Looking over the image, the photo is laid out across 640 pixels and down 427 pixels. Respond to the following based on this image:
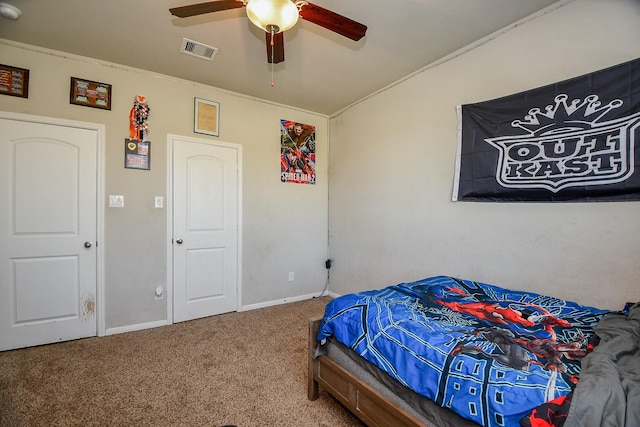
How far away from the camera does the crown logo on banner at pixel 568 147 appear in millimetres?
1697

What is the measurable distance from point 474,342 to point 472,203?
149cm

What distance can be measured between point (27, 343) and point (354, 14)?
3.89 metres

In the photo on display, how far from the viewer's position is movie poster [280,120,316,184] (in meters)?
3.87

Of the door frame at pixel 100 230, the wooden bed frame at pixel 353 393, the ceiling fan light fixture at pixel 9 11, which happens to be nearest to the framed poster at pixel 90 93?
the door frame at pixel 100 230

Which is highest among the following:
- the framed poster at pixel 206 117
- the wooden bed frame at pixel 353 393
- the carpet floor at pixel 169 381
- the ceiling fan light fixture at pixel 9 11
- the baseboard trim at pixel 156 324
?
the ceiling fan light fixture at pixel 9 11

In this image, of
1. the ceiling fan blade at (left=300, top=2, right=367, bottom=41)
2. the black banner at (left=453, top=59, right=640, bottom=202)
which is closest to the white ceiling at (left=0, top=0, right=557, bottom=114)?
the ceiling fan blade at (left=300, top=2, right=367, bottom=41)

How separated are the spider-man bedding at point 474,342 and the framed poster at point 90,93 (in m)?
2.92

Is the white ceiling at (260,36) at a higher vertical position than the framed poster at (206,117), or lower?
higher

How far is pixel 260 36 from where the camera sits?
2.39 m

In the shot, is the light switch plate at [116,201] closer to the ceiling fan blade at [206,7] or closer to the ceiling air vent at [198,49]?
the ceiling air vent at [198,49]

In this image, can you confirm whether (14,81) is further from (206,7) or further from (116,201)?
(206,7)

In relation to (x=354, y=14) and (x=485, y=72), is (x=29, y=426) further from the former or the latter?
(x=485, y=72)

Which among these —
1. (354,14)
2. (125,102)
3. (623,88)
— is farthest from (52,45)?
(623,88)

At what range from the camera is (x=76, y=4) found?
2.05 metres
